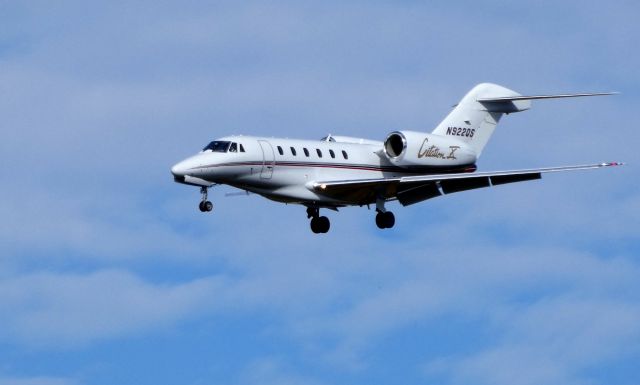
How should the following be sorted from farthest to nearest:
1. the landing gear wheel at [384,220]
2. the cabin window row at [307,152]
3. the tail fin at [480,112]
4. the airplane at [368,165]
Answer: the tail fin at [480,112], the landing gear wheel at [384,220], the cabin window row at [307,152], the airplane at [368,165]

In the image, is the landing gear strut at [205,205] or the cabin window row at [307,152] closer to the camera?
the landing gear strut at [205,205]

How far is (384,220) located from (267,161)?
449 centimetres

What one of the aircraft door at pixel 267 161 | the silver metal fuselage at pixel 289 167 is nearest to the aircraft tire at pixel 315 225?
the silver metal fuselage at pixel 289 167

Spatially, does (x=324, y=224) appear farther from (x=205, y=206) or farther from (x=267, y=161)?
(x=205, y=206)

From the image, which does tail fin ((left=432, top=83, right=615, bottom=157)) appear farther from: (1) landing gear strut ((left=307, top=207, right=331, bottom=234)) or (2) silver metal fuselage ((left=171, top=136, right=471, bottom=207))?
(1) landing gear strut ((left=307, top=207, right=331, bottom=234))

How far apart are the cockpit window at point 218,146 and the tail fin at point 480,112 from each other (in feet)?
27.1

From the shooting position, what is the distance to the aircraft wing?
4181 cm

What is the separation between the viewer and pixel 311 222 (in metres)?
43.7

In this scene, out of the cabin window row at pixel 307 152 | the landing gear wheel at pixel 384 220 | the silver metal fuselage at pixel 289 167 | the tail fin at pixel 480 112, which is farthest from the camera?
the tail fin at pixel 480 112

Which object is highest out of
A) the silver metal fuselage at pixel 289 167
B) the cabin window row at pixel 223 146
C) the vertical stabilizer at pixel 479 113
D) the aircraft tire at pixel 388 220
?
the vertical stabilizer at pixel 479 113

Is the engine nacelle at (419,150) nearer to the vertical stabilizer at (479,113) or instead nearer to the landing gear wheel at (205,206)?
the vertical stabilizer at (479,113)

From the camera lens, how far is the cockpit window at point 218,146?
40244mm

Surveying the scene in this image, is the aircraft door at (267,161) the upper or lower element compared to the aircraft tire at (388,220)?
upper

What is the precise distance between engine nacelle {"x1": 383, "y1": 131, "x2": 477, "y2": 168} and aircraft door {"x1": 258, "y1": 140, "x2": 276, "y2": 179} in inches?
175
